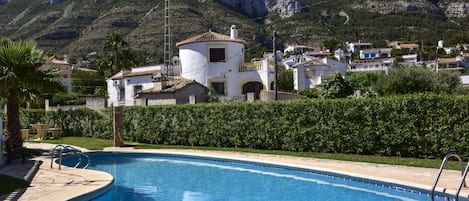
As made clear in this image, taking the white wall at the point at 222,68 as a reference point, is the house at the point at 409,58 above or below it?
above

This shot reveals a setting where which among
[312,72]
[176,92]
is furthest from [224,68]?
[312,72]

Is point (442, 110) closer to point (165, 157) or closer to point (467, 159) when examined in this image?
point (467, 159)

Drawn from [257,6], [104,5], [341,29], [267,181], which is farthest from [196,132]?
[341,29]

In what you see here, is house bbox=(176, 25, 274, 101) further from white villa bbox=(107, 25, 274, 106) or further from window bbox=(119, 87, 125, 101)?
window bbox=(119, 87, 125, 101)

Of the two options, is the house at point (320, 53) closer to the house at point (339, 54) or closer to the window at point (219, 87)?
the house at point (339, 54)

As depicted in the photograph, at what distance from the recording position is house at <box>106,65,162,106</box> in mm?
36656

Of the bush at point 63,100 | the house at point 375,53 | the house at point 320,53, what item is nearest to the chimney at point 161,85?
the bush at point 63,100

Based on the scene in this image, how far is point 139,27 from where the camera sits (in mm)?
87188

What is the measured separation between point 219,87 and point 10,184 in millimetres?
23985

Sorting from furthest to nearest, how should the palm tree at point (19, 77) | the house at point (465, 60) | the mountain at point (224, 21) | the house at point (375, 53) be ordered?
the house at point (375, 53) < the house at point (465, 60) < the mountain at point (224, 21) < the palm tree at point (19, 77)

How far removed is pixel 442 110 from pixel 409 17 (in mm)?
111589

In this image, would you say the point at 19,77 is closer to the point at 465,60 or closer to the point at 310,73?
the point at 310,73

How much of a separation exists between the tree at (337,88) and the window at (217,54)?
322 inches

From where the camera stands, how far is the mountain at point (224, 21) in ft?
278
